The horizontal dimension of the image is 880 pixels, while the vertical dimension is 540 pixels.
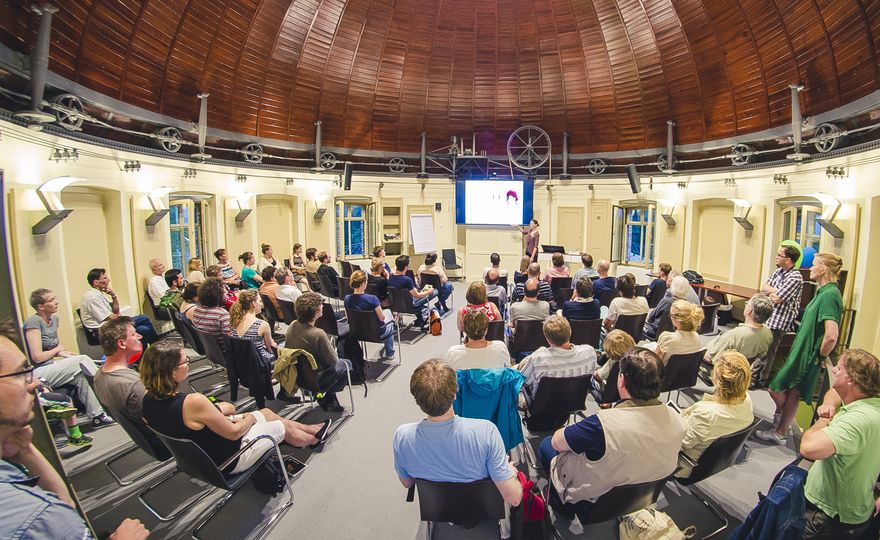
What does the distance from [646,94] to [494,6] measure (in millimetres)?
3898

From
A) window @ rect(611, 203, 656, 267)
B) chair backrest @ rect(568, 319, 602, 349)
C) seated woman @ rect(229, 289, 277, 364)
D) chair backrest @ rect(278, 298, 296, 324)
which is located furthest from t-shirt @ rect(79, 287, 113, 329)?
window @ rect(611, 203, 656, 267)

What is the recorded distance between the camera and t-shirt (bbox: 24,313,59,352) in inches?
161

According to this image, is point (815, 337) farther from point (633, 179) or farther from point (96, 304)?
point (96, 304)

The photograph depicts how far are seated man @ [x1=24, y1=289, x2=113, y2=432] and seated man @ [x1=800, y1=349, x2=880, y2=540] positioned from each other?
17.5ft

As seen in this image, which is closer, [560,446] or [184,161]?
[560,446]

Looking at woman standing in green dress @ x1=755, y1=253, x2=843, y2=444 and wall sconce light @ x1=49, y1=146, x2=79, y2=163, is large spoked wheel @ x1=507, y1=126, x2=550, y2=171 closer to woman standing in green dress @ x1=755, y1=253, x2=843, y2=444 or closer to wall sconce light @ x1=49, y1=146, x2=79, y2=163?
woman standing in green dress @ x1=755, y1=253, x2=843, y2=444

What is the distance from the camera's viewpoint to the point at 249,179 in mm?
9852

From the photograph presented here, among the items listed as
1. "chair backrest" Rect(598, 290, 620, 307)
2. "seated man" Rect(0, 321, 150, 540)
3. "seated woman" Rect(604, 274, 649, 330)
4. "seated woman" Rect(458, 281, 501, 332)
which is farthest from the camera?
"chair backrest" Rect(598, 290, 620, 307)

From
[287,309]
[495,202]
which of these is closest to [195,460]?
[287,309]

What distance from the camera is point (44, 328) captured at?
415cm

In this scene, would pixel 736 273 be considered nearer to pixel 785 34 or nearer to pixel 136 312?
pixel 785 34

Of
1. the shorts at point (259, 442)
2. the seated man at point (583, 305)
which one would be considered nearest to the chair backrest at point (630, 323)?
the seated man at point (583, 305)

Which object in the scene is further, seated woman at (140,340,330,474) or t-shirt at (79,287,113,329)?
t-shirt at (79,287,113,329)

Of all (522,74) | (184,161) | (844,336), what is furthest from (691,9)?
(184,161)
